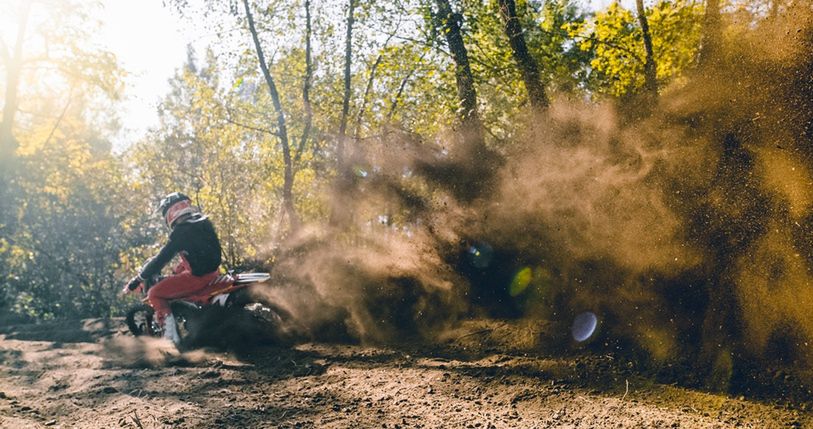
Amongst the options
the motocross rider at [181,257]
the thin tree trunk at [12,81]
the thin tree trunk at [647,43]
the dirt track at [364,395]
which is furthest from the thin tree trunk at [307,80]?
the thin tree trunk at [12,81]

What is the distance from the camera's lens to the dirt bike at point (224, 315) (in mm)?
8023

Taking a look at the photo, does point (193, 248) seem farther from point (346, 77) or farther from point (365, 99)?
point (365, 99)

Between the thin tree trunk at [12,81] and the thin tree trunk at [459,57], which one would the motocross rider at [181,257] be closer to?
the thin tree trunk at [459,57]

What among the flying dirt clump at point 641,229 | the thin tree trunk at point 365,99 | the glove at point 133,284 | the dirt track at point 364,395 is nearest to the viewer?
the dirt track at point 364,395

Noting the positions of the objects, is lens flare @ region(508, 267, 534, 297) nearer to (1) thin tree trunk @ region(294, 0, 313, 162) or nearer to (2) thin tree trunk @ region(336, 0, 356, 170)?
(2) thin tree trunk @ region(336, 0, 356, 170)

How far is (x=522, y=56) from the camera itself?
36.1 feet

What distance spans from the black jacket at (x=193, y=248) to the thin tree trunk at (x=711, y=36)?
692cm

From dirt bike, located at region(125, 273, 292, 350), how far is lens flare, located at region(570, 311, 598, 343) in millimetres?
4271

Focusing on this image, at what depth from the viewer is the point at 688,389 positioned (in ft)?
14.9

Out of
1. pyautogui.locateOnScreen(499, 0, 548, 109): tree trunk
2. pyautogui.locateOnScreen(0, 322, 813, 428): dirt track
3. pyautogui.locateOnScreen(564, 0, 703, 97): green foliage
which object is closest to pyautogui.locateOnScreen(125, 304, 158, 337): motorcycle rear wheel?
pyautogui.locateOnScreen(0, 322, 813, 428): dirt track

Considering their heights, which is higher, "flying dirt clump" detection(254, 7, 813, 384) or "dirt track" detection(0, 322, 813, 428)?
"flying dirt clump" detection(254, 7, 813, 384)

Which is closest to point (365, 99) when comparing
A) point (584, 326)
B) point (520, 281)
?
point (520, 281)

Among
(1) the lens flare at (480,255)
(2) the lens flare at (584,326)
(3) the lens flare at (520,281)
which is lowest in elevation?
(2) the lens flare at (584,326)

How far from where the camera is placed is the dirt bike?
8.02 m
